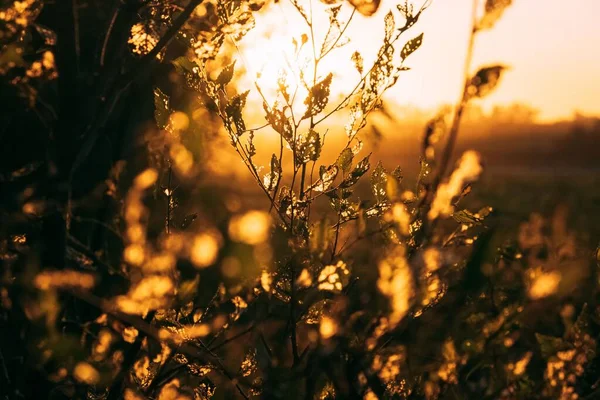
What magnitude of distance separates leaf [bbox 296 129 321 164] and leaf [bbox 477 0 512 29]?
554mm

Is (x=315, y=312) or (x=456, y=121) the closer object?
(x=456, y=121)

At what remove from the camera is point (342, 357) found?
0.92m

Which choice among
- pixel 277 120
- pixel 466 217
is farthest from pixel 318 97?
pixel 466 217

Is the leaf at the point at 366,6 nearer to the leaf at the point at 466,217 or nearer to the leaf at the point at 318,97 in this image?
the leaf at the point at 318,97

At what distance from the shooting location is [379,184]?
1.42 metres

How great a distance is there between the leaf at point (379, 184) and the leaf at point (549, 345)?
459mm

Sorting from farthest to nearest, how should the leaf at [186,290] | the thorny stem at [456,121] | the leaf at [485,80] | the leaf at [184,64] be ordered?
the leaf at [184,64]
the leaf at [186,290]
the leaf at [485,80]
the thorny stem at [456,121]

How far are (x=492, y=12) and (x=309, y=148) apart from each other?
0.58 metres

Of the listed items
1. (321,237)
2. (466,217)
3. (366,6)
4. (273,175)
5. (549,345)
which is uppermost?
(366,6)

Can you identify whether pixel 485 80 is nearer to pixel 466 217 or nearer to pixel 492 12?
pixel 492 12

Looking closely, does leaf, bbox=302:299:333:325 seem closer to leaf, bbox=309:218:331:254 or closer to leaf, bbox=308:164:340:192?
leaf, bbox=308:164:340:192

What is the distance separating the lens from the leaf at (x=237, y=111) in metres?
1.38

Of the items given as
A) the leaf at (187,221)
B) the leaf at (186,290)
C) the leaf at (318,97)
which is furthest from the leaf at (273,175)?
the leaf at (186,290)

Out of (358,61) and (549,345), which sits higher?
(358,61)
